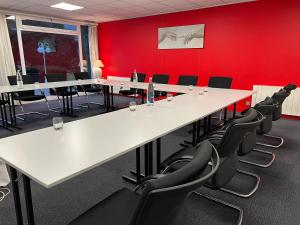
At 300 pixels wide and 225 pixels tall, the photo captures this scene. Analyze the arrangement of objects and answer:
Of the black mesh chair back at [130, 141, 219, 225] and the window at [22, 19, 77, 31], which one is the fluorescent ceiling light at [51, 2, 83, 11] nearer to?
the window at [22, 19, 77, 31]

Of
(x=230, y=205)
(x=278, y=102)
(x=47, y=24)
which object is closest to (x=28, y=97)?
(x=47, y=24)

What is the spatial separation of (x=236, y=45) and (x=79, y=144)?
192 inches

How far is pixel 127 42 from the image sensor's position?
7391 millimetres

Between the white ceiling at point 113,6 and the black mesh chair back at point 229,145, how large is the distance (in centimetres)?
426

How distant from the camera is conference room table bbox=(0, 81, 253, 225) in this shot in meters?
1.23

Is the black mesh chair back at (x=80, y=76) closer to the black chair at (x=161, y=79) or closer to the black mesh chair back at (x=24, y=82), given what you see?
the black mesh chair back at (x=24, y=82)

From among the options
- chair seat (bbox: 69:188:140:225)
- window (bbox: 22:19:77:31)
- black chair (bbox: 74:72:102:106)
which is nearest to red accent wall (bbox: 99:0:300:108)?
black chair (bbox: 74:72:102:106)

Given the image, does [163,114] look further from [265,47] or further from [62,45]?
[62,45]

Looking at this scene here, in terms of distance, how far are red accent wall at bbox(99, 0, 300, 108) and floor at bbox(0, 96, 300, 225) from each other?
8.43 feet

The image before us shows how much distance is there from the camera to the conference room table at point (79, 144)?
1.23 meters

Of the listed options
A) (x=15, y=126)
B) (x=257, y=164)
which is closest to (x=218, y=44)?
(x=257, y=164)

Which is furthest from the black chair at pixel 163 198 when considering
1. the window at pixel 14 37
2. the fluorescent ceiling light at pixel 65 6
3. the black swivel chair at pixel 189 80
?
the window at pixel 14 37

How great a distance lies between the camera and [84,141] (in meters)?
1.61

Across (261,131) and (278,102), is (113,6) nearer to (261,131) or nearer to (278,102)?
(278,102)
